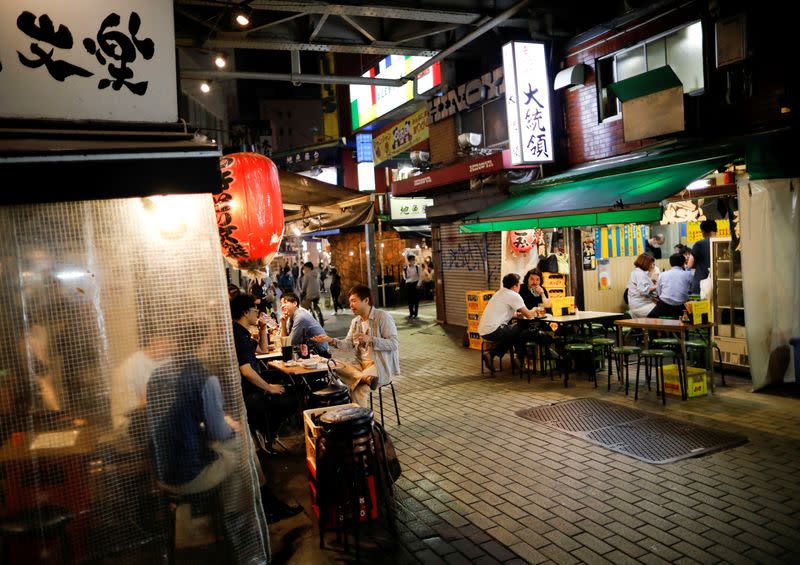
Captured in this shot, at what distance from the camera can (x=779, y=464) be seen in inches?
243

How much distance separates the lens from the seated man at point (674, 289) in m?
10.6

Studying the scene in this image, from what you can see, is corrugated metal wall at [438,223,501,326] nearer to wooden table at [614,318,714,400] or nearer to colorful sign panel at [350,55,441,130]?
colorful sign panel at [350,55,441,130]

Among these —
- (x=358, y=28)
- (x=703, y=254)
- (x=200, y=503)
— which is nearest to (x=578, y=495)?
Answer: (x=200, y=503)

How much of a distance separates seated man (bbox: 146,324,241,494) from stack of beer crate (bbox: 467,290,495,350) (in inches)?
404

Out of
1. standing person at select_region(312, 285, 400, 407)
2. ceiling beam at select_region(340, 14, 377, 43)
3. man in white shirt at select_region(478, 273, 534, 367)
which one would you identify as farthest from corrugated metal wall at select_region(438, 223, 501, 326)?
standing person at select_region(312, 285, 400, 407)

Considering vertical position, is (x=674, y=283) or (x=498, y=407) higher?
(x=674, y=283)

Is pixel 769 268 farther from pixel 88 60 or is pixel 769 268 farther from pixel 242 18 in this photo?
pixel 242 18

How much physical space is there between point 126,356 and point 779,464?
6952 mm

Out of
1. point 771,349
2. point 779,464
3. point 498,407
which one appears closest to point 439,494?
point 498,407

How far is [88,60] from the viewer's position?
434 centimetres

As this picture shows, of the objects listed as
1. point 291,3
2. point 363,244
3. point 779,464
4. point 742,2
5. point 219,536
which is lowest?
point 779,464

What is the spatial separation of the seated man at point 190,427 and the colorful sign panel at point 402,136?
14.7 meters

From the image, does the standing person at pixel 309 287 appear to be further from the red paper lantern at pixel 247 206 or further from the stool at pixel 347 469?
the stool at pixel 347 469

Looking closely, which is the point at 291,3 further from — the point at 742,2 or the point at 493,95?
the point at 742,2
